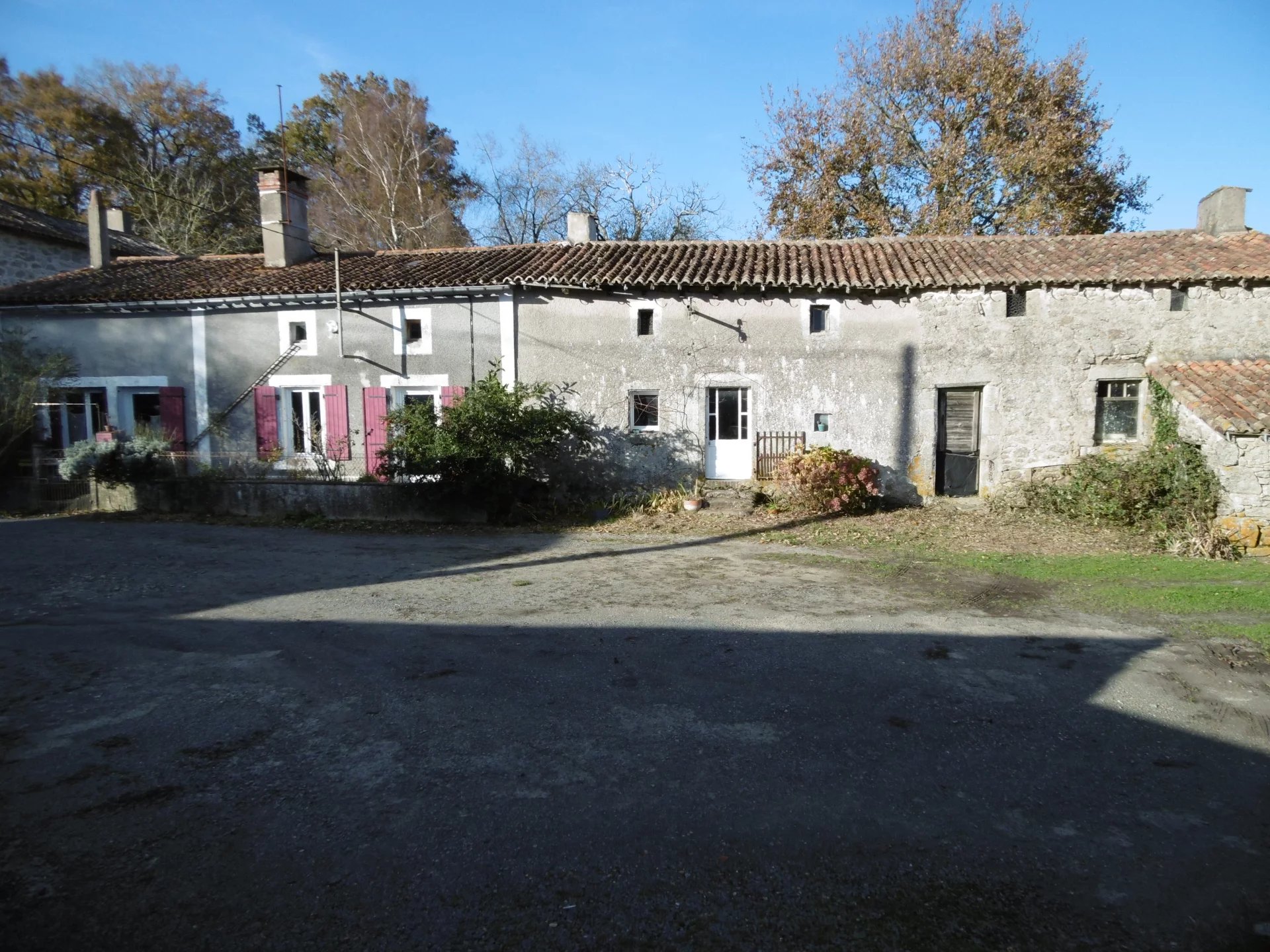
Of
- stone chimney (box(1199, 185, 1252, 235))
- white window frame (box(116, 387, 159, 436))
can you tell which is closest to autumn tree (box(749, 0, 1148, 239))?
stone chimney (box(1199, 185, 1252, 235))

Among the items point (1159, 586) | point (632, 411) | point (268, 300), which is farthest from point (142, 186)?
point (1159, 586)

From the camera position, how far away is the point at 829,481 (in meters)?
12.5

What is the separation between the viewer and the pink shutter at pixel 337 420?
14.8 meters

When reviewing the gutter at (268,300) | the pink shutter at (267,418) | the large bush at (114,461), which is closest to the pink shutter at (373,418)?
the gutter at (268,300)

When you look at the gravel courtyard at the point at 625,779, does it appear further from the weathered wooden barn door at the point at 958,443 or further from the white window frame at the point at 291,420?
the white window frame at the point at 291,420

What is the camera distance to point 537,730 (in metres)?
4.34

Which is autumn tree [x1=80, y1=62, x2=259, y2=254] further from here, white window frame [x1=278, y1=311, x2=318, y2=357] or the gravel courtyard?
the gravel courtyard

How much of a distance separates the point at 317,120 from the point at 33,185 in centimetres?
1053

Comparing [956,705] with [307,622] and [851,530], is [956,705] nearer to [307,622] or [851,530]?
[307,622]

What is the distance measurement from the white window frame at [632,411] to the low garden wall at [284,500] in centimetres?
353

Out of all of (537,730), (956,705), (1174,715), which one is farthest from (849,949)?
(1174,715)

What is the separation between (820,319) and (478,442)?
697cm

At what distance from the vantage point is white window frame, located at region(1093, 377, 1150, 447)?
43.2ft

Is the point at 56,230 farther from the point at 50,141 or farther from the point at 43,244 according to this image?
the point at 50,141
